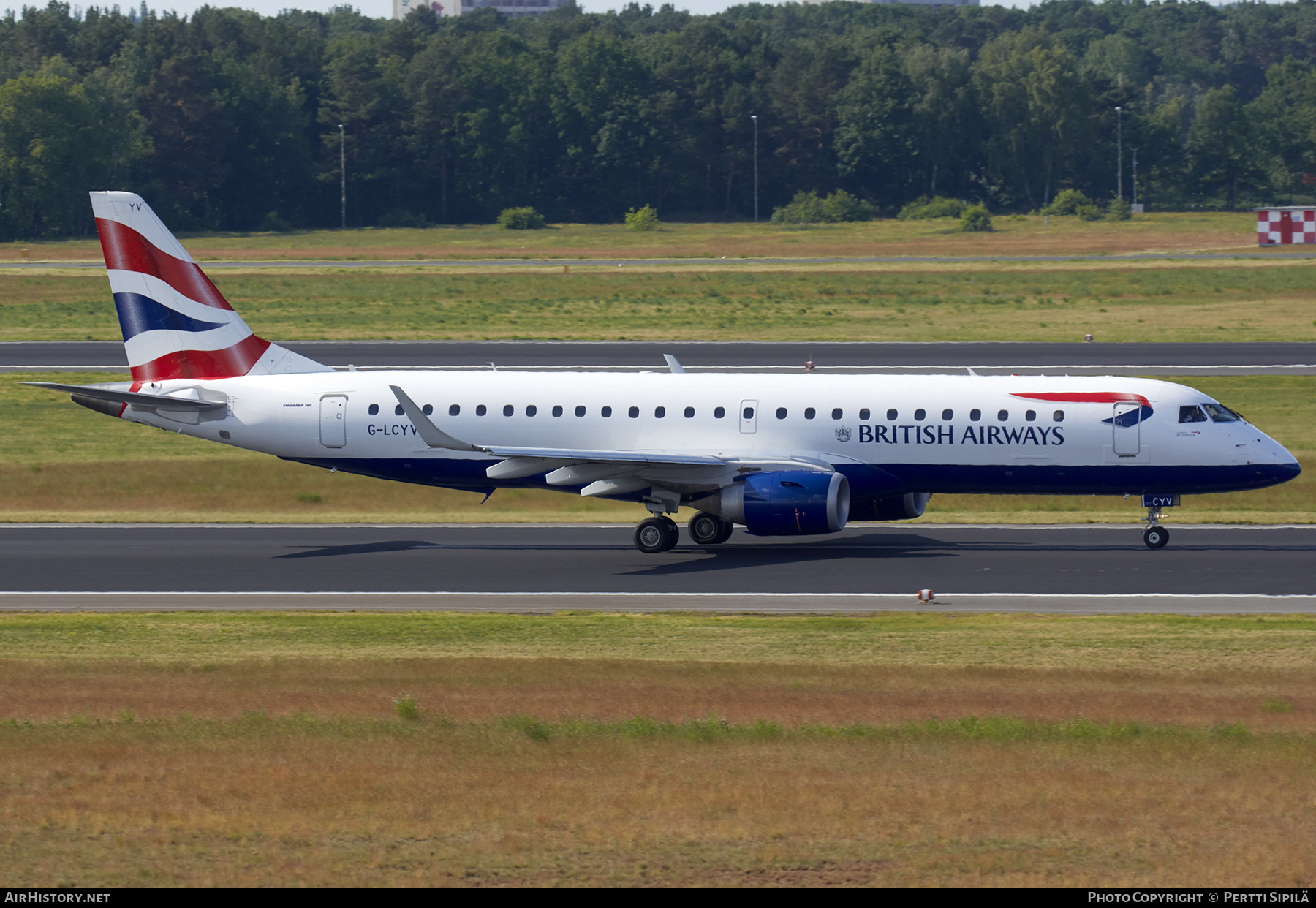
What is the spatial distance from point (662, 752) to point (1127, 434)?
21483 mm

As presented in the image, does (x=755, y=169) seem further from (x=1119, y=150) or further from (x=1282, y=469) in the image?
(x=1282, y=469)

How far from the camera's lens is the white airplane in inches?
1407

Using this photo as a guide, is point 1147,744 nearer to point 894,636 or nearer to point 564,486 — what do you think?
point 894,636

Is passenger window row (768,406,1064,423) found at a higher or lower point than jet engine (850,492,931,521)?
higher

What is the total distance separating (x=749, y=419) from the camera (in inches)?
1459

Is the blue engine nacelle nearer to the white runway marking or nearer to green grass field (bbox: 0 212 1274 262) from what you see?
A: the white runway marking

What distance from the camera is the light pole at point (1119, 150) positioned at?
19162cm

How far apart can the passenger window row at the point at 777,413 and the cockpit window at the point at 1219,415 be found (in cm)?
2

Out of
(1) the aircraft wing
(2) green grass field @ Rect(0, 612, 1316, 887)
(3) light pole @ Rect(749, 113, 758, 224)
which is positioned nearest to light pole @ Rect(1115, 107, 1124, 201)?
(3) light pole @ Rect(749, 113, 758, 224)

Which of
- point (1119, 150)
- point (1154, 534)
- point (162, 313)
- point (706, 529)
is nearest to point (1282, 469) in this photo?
point (1154, 534)

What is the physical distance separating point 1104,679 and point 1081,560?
40.8 ft

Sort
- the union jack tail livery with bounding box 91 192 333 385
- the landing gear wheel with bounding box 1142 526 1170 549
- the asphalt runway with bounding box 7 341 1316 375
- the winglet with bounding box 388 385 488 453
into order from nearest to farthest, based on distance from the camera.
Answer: the winglet with bounding box 388 385 488 453, the landing gear wheel with bounding box 1142 526 1170 549, the union jack tail livery with bounding box 91 192 333 385, the asphalt runway with bounding box 7 341 1316 375

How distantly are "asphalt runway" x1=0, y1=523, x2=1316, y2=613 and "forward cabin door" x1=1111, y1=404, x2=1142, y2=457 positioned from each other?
7.64 feet
